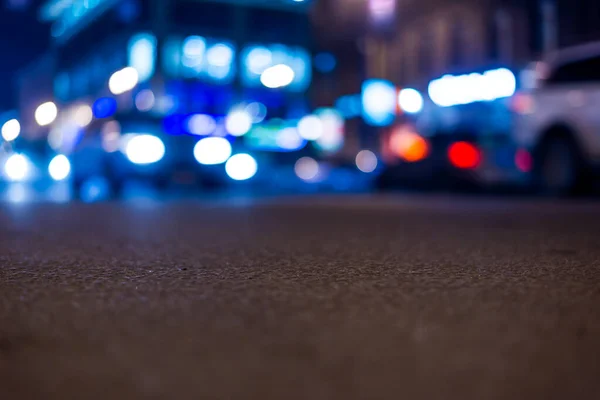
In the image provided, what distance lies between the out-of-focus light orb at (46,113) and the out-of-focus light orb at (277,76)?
26.9 metres

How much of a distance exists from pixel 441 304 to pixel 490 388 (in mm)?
969

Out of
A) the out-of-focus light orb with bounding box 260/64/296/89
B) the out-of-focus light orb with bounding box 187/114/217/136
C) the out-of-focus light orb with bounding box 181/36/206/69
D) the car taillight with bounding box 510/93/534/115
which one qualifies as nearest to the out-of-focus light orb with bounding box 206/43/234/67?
the out-of-focus light orb with bounding box 181/36/206/69

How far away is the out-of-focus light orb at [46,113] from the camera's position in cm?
7400

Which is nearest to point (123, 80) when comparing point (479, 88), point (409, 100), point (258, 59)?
point (258, 59)

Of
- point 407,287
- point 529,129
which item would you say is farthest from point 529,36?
point 407,287

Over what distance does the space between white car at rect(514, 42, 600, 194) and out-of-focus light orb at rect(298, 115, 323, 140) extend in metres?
33.8

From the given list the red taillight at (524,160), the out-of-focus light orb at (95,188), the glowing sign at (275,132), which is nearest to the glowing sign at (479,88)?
the out-of-focus light orb at (95,188)

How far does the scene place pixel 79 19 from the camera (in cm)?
6372

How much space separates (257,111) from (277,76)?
4850 millimetres

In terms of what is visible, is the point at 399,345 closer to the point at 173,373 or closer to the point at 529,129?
the point at 173,373

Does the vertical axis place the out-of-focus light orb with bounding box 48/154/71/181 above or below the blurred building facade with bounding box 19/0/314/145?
below

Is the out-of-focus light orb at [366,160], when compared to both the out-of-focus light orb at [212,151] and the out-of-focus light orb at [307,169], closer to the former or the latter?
the out-of-focus light orb at [307,169]

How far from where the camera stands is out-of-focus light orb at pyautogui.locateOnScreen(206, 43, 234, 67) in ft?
168

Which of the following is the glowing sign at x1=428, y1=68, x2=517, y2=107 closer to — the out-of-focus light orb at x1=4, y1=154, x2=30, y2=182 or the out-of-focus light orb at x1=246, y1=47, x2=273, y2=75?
the out-of-focus light orb at x1=4, y1=154, x2=30, y2=182
